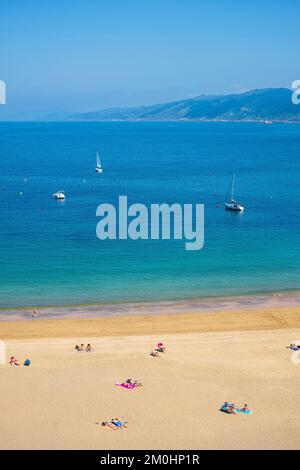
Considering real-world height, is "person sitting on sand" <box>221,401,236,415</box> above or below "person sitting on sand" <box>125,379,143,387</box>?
below

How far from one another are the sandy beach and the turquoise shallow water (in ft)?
23.7

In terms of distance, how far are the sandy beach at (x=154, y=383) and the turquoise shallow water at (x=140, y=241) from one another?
284 inches

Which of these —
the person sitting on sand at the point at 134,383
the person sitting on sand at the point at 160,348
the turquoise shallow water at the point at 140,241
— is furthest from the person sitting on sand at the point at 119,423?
the turquoise shallow water at the point at 140,241

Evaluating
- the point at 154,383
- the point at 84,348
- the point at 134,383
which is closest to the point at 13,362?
the point at 84,348

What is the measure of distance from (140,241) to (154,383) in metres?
35.0

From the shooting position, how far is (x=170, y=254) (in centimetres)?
6112

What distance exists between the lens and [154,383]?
Answer: 106ft

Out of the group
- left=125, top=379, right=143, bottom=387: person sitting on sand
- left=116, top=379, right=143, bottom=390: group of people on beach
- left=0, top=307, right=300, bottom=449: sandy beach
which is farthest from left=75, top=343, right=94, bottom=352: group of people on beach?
left=125, top=379, right=143, bottom=387: person sitting on sand

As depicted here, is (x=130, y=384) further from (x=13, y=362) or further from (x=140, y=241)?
(x=140, y=241)

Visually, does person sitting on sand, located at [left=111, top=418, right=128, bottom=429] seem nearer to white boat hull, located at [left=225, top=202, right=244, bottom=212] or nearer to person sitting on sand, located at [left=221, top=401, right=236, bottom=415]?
person sitting on sand, located at [left=221, top=401, right=236, bottom=415]

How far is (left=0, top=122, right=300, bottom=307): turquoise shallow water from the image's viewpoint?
2019 inches
